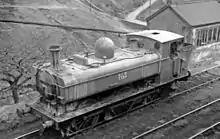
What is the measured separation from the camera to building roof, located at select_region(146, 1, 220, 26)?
2117 centimetres

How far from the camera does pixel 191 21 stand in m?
20.9

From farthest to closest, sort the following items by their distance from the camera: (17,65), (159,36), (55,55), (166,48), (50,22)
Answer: (50,22)
(17,65)
(159,36)
(166,48)
(55,55)

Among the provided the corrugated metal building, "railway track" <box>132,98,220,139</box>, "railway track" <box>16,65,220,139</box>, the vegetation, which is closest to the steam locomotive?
"railway track" <box>16,65,220,139</box>

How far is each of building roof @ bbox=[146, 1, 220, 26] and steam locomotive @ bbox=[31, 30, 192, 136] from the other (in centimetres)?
777

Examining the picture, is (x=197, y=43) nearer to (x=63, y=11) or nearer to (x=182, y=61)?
(x=182, y=61)

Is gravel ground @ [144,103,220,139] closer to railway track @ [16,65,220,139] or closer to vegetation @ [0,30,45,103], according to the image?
railway track @ [16,65,220,139]

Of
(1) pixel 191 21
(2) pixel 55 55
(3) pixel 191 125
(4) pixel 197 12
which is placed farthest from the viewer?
(4) pixel 197 12

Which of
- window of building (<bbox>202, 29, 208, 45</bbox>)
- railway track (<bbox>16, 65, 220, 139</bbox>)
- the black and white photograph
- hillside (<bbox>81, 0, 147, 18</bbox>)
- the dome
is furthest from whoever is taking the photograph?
hillside (<bbox>81, 0, 147, 18</bbox>)

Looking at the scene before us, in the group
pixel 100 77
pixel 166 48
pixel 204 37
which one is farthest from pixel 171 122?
pixel 204 37

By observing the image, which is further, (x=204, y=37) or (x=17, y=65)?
(x=204, y=37)

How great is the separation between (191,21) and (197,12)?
7.07 feet

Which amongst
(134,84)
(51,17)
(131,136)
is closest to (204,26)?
(134,84)

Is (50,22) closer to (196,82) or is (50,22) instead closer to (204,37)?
(204,37)

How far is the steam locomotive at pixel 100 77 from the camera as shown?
10.2 metres
